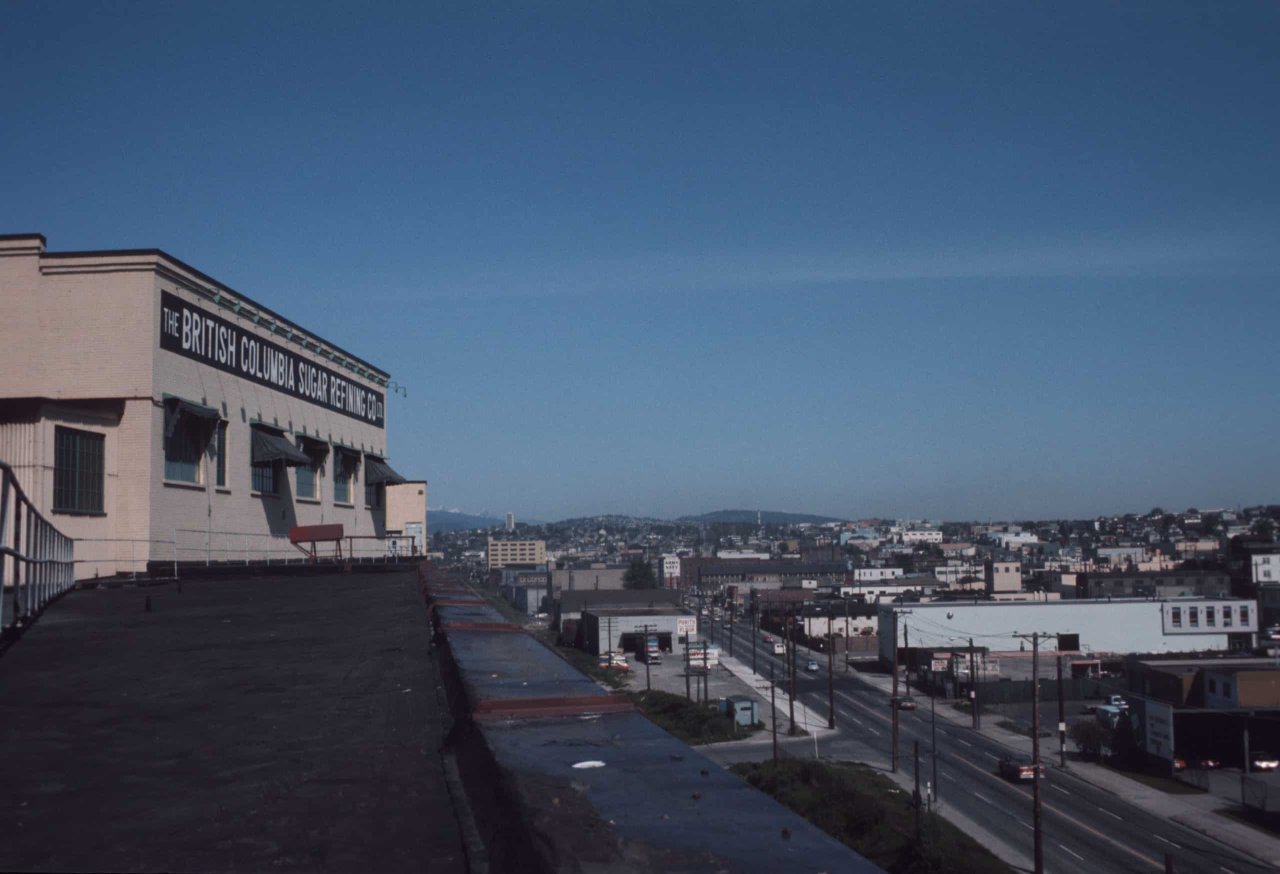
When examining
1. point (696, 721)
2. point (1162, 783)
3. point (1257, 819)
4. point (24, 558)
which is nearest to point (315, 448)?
point (696, 721)

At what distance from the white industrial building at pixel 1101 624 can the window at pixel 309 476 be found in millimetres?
42981

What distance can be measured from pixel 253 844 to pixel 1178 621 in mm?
75818

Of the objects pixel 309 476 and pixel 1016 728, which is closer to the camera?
pixel 309 476

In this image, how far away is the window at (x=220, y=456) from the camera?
23.3 meters

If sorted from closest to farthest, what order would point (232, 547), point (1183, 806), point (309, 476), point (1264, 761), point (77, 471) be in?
point (77, 471) < point (232, 547) < point (309, 476) < point (1183, 806) < point (1264, 761)

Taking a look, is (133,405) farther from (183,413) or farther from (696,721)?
(696,721)

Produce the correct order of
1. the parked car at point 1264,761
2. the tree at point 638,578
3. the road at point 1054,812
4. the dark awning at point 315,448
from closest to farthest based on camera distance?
the road at point 1054,812
the dark awning at point 315,448
the parked car at point 1264,761
the tree at point 638,578

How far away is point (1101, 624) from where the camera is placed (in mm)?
67750

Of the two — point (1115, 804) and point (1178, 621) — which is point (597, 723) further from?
point (1178, 621)

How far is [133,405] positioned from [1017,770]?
93.3 ft

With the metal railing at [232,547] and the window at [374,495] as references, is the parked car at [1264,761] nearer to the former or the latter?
the metal railing at [232,547]

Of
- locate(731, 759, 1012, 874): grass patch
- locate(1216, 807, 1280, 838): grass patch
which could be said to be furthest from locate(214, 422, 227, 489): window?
locate(1216, 807, 1280, 838): grass patch

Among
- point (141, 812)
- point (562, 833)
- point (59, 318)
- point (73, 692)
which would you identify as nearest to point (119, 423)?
point (59, 318)

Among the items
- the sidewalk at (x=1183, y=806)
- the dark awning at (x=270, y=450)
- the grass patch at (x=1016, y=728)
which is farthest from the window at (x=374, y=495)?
the grass patch at (x=1016, y=728)
